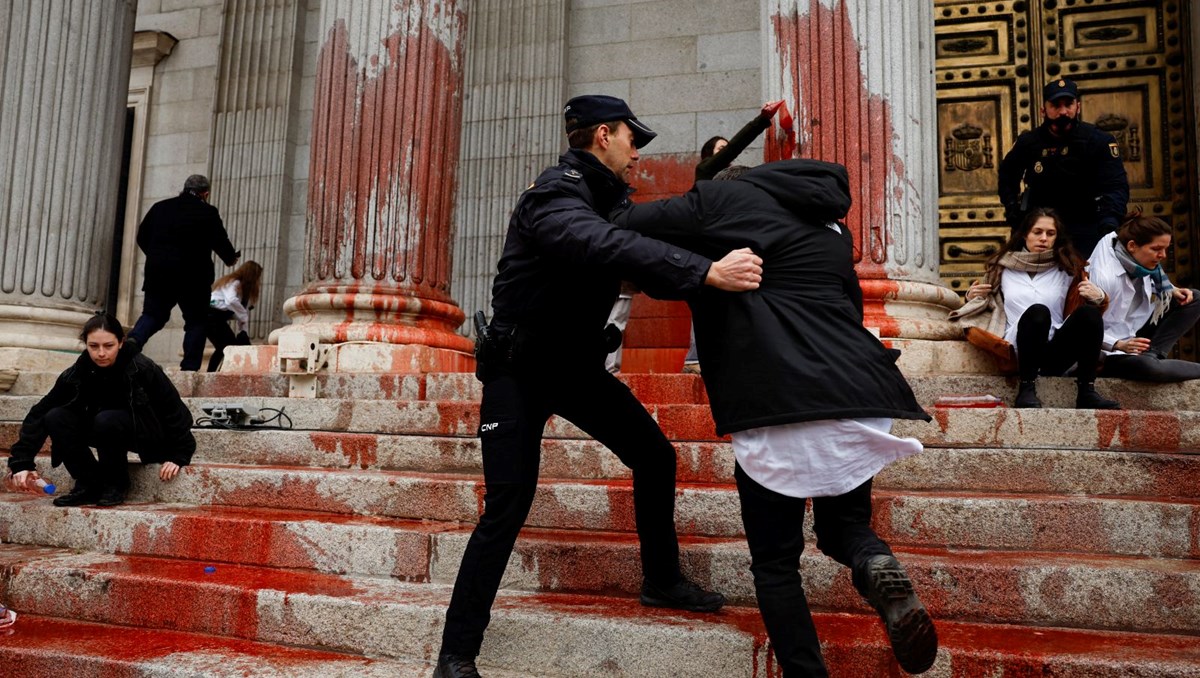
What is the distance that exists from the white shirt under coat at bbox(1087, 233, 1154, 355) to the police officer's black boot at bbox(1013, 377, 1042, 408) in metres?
0.58

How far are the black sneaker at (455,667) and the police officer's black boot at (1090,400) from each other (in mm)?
3620

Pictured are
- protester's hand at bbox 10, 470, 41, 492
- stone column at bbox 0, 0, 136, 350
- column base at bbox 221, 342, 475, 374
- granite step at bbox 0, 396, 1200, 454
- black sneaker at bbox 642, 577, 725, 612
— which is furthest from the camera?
stone column at bbox 0, 0, 136, 350

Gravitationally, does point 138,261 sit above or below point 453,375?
above

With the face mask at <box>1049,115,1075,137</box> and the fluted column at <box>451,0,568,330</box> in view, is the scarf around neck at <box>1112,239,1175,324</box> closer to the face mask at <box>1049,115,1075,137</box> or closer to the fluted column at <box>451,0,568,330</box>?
the face mask at <box>1049,115,1075,137</box>

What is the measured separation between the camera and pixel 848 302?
2893mm

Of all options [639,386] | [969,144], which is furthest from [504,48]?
[639,386]

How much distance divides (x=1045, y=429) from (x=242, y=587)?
3806mm

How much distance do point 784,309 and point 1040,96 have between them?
7.24m

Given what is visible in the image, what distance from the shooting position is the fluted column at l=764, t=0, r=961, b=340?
20.1ft

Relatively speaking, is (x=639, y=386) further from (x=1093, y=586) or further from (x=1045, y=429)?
(x=1093, y=586)

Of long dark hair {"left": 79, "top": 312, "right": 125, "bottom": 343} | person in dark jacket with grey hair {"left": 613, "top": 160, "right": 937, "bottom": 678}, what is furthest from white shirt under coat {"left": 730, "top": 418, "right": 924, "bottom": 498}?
long dark hair {"left": 79, "top": 312, "right": 125, "bottom": 343}

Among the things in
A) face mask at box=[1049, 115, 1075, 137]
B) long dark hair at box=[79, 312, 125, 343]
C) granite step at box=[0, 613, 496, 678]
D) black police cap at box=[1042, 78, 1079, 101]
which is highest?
black police cap at box=[1042, 78, 1079, 101]

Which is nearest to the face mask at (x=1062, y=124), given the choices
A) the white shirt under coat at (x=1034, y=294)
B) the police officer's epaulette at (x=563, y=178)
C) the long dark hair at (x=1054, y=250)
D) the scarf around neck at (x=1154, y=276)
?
the long dark hair at (x=1054, y=250)

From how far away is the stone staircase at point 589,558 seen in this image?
3279 millimetres
